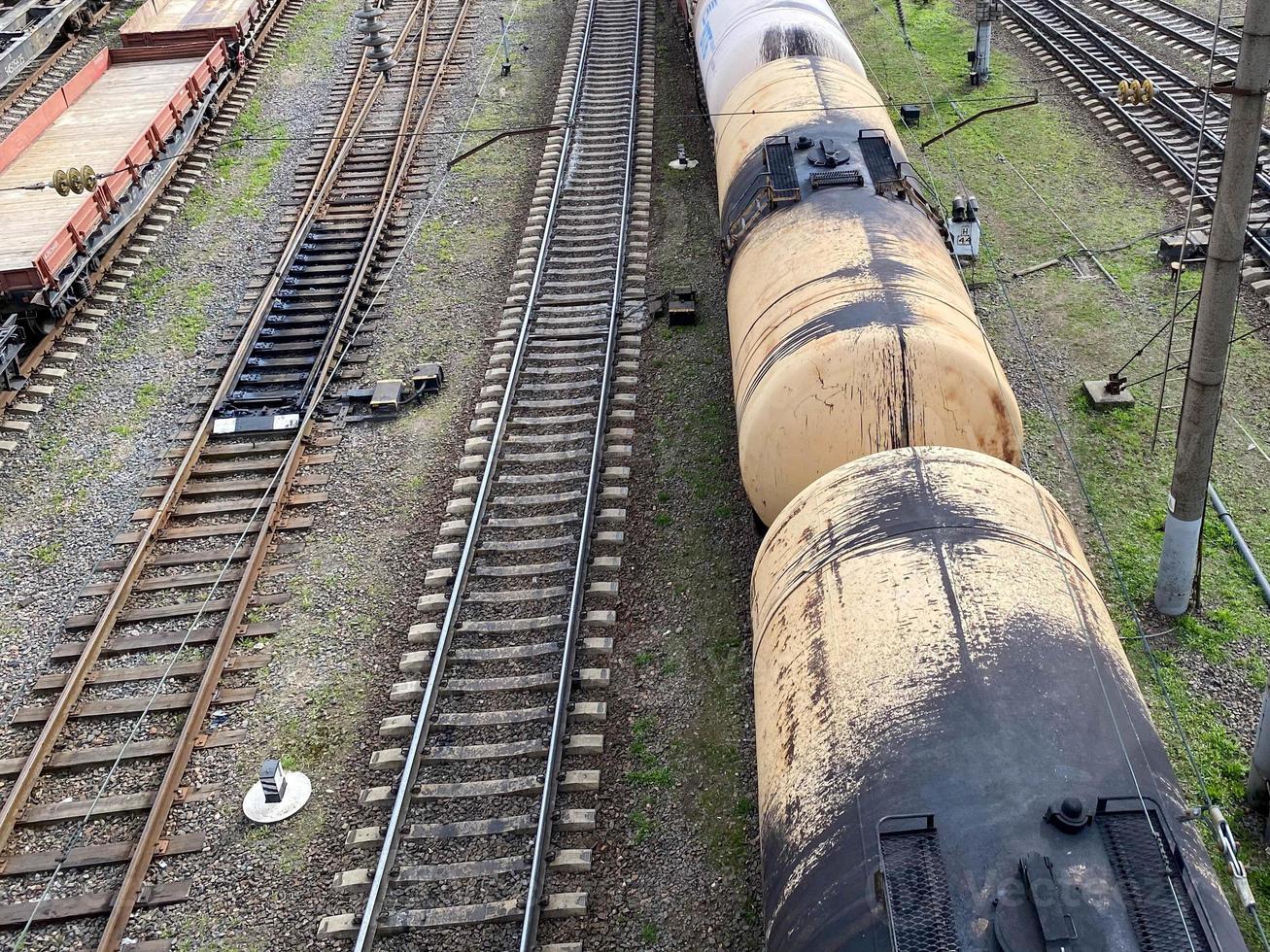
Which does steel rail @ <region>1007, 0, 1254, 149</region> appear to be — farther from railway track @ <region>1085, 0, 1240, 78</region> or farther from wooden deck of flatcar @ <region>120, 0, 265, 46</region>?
wooden deck of flatcar @ <region>120, 0, 265, 46</region>

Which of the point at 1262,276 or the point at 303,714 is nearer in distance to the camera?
the point at 303,714

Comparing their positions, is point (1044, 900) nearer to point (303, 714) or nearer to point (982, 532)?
point (982, 532)

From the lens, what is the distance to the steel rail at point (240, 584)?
337 inches

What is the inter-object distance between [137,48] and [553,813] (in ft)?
68.9

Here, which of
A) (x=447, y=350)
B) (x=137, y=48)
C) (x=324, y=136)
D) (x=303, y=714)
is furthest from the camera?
(x=137, y=48)

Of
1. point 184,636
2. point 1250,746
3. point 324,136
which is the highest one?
point 324,136

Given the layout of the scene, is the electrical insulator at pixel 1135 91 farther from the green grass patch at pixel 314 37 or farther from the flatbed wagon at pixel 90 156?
the green grass patch at pixel 314 37

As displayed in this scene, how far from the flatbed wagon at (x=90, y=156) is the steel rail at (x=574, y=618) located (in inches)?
285

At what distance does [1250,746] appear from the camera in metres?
9.07

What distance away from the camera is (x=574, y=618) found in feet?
34.4

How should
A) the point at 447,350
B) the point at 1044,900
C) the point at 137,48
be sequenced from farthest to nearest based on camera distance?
the point at 137,48, the point at 447,350, the point at 1044,900

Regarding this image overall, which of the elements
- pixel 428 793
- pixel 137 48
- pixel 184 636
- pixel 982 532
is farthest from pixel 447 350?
pixel 137 48

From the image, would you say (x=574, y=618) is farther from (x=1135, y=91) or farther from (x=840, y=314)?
(x=1135, y=91)

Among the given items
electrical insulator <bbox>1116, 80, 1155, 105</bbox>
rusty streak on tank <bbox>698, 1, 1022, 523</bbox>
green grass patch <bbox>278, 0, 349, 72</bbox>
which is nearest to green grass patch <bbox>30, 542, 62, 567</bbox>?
rusty streak on tank <bbox>698, 1, 1022, 523</bbox>
